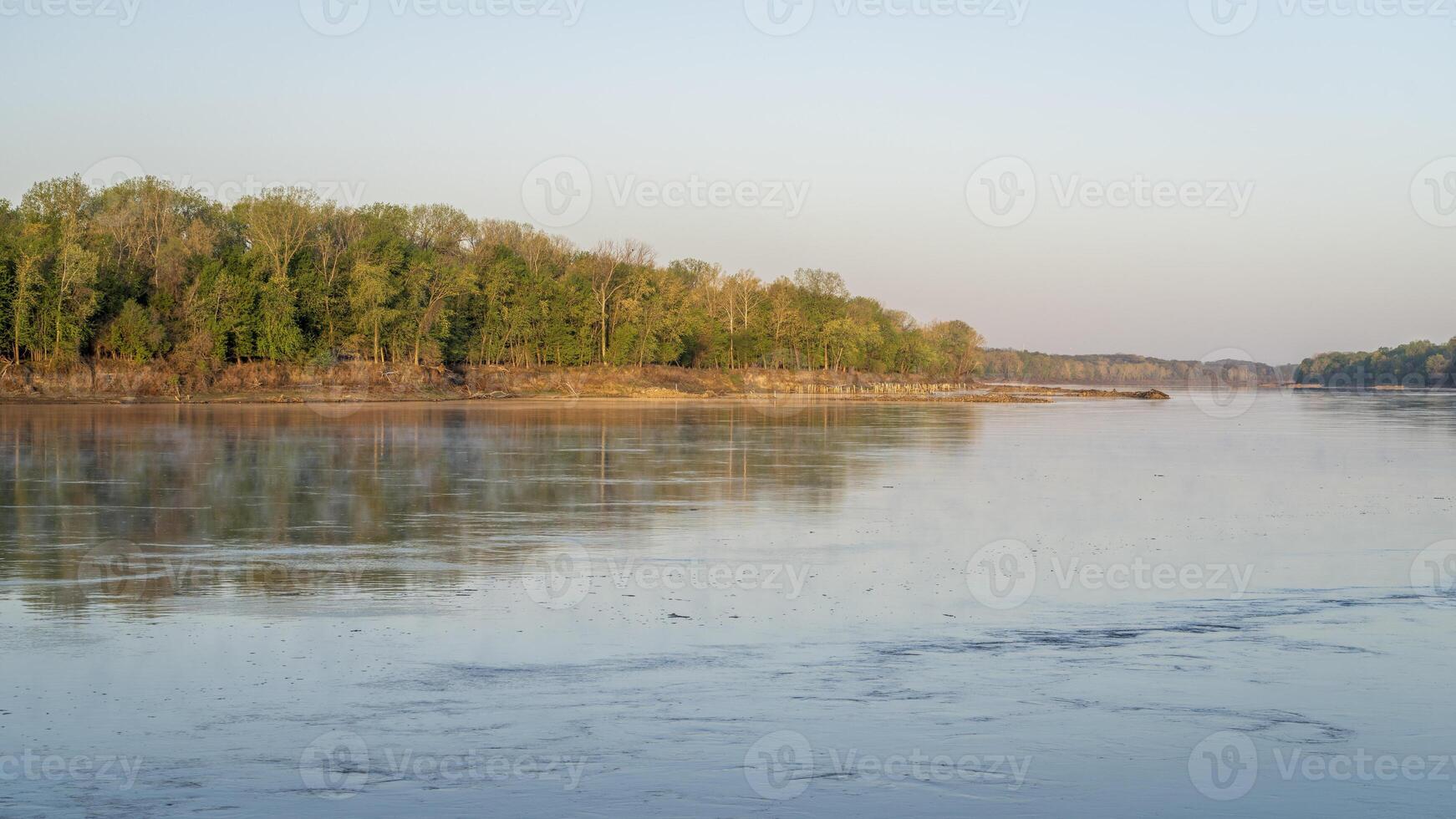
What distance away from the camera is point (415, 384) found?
9894 cm

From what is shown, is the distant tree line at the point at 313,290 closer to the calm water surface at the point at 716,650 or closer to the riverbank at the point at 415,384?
the riverbank at the point at 415,384

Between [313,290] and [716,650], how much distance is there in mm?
93663

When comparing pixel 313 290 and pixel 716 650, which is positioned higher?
pixel 313 290

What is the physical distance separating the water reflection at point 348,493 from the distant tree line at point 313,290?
34.1 m

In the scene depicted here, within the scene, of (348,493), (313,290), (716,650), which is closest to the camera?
(716,650)

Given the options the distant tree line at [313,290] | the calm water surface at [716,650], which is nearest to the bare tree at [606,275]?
the distant tree line at [313,290]

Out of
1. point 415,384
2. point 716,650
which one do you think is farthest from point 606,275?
point 716,650

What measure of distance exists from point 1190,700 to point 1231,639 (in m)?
2.65

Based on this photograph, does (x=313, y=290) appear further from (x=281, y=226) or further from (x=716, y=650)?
(x=716, y=650)

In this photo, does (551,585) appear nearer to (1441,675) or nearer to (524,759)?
(524,759)

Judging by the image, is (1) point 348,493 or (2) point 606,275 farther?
(2) point 606,275

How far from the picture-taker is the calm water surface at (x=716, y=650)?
7.71 metres

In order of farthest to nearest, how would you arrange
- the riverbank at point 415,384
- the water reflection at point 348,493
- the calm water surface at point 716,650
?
the riverbank at point 415,384 → the water reflection at point 348,493 → the calm water surface at point 716,650

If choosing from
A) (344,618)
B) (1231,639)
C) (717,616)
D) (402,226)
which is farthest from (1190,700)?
(402,226)
